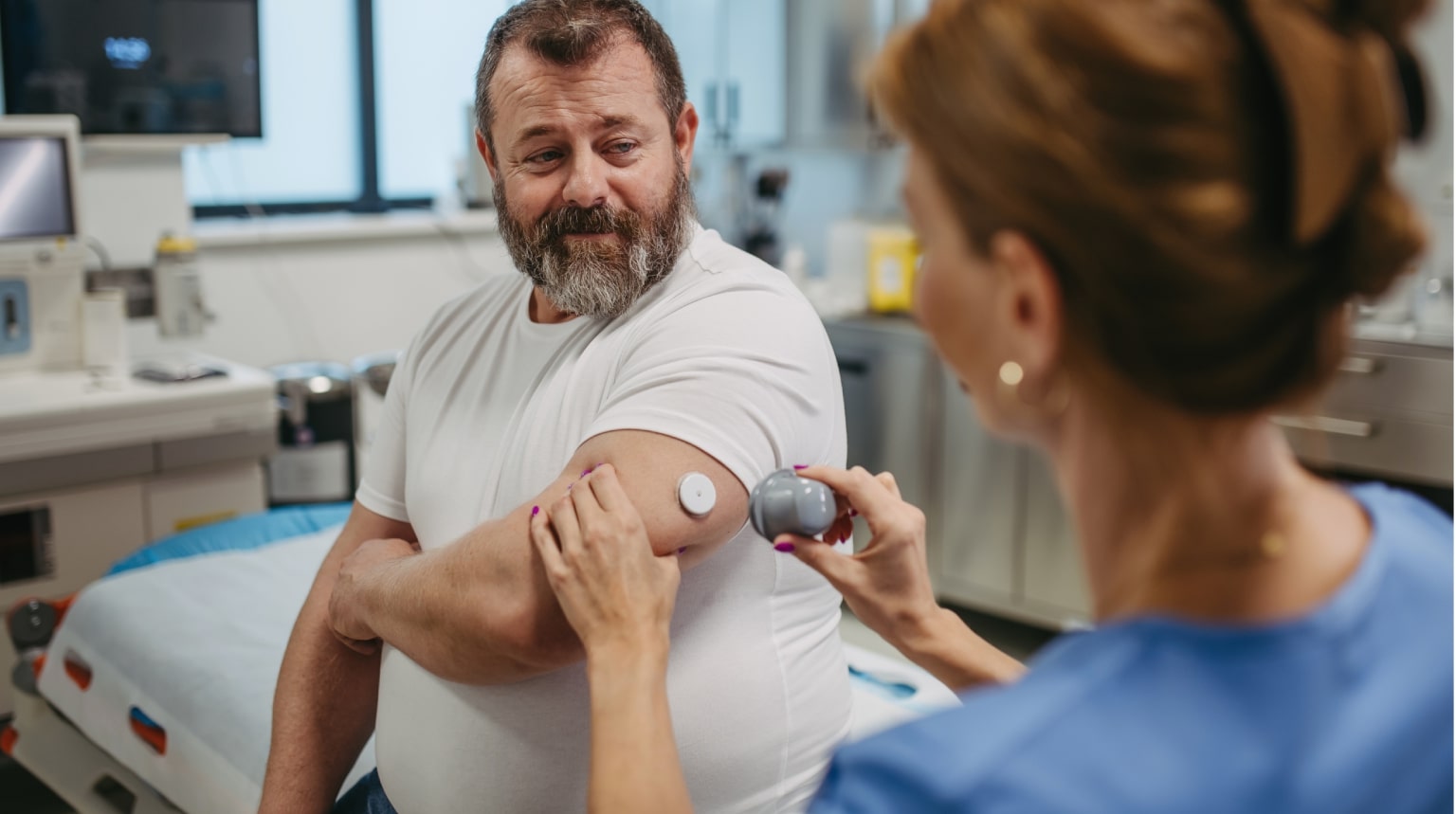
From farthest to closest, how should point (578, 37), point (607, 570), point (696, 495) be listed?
1. point (578, 37)
2. point (696, 495)
3. point (607, 570)

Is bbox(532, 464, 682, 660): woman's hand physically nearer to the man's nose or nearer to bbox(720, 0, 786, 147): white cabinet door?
the man's nose

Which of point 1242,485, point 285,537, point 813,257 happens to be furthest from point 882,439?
point 1242,485

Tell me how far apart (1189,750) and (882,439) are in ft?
9.75

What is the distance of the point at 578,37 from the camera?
4.52 ft

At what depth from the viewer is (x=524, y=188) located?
4.71 feet

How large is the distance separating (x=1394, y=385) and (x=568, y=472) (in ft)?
7.26

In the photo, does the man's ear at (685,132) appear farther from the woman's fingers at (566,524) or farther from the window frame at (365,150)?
the window frame at (365,150)

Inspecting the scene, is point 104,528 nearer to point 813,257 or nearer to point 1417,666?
point 813,257

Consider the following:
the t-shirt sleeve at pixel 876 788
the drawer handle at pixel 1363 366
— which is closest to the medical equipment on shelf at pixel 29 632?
the t-shirt sleeve at pixel 876 788

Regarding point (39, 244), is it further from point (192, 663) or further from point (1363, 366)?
point (1363, 366)

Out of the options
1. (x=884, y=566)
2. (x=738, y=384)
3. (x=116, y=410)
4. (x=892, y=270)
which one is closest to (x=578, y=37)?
(x=738, y=384)

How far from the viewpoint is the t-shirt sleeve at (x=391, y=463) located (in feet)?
5.00

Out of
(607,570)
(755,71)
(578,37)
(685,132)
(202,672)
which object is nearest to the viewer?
(607,570)

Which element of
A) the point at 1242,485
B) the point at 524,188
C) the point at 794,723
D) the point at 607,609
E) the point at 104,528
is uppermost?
the point at 524,188
